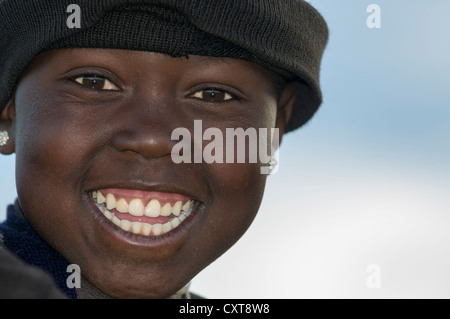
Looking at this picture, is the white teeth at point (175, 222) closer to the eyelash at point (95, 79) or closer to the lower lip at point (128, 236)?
the lower lip at point (128, 236)

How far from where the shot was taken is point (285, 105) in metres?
2.78

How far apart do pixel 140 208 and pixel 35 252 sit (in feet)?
1.25

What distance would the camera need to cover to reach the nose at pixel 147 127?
188cm

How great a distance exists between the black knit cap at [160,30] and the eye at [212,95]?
0.15 m

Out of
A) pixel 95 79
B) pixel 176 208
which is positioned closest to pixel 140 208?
pixel 176 208

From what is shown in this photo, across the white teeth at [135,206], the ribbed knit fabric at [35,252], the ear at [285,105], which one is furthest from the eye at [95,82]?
the ear at [285,105]

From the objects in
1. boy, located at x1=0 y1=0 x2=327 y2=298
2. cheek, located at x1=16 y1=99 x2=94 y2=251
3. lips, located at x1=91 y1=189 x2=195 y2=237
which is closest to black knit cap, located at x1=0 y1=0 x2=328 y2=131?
boy, located at x1=0 y1=0 x2=327 y2=298

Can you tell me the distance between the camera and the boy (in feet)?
6.40

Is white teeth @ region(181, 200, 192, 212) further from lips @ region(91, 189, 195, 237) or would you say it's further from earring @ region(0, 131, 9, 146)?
earring @ region(0, 131, 9, 146)

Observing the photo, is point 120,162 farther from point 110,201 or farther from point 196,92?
point 196,92

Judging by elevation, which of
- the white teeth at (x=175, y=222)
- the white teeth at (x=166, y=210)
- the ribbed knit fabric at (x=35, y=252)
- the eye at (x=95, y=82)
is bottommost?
the ribbed knit fabric at (x=35, y=252)

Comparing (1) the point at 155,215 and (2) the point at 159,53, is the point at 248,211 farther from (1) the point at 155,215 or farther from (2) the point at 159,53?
(2) the point at 159,53

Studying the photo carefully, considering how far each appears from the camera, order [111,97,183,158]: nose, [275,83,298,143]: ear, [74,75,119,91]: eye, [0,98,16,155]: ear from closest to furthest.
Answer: [111,97,183,158]: nose < [74,75,119,91]: eye < [0,98,16,155]: ear < [275,83,298,143]: ear

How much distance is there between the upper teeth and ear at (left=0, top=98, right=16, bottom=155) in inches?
20.9
